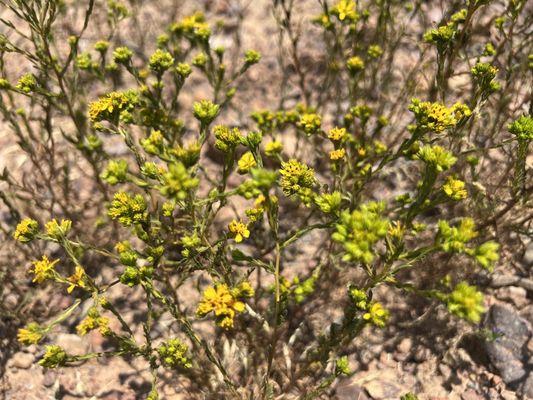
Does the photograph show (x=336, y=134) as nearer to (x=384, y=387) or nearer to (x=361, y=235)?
(x=361, y=235)

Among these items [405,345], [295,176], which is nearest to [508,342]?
[405,345]

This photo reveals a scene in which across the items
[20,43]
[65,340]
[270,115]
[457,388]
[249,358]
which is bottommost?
[457,388]

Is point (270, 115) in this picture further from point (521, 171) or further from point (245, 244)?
point (521, 171)

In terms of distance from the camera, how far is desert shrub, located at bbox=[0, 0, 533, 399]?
2236 mm

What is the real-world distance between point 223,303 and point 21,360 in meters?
1.93

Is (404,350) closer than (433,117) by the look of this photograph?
No

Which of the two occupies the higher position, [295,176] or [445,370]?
[295,176]

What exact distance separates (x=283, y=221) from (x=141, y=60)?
7.98 feet

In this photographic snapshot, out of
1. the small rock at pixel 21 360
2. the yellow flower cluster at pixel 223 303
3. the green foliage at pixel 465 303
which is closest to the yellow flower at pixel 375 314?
the green foliage at pixel 465 303

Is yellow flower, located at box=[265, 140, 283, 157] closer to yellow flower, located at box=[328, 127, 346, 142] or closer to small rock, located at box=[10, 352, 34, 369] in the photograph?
yellow flower, located at box=[328, 127, 346, 142]

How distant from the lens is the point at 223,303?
2121 millimetres

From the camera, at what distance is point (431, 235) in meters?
3.54

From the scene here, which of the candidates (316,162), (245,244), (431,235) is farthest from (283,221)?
(431,235)

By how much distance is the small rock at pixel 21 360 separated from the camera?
312 centimetres
